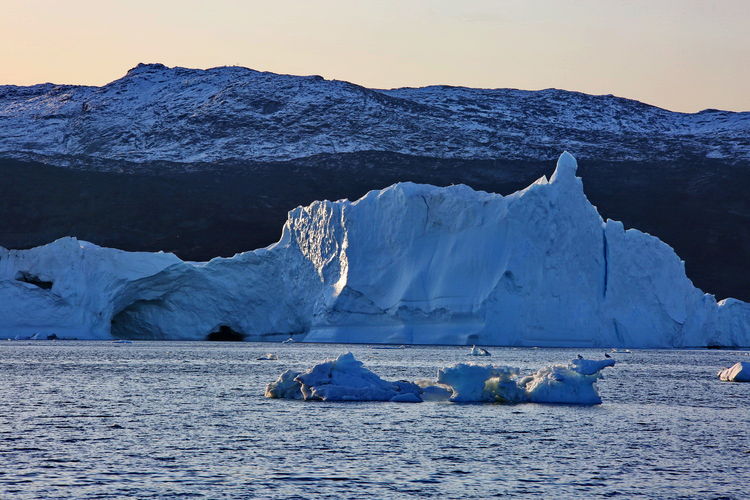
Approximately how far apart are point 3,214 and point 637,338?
247ft

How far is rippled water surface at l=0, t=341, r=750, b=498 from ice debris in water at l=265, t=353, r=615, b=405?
440mm

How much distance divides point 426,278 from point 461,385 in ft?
59.4

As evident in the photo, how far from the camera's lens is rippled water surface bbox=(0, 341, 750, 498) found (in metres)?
15.1

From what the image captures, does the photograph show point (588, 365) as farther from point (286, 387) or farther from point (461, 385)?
point (286, 387)

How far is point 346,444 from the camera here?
18500 mm

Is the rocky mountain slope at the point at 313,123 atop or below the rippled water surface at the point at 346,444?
atop

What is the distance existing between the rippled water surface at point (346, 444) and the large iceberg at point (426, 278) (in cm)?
1084

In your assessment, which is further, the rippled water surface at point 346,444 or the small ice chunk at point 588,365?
the small ice chunk at point 588,365

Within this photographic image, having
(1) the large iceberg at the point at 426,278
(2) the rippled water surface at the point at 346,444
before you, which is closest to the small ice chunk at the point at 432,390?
(2) the rippled water surface at the point at 346,444

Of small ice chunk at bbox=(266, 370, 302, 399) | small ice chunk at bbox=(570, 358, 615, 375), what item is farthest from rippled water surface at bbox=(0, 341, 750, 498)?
small ice chunk at bbox=(570, 358, 615, 375)

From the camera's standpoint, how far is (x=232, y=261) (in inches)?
1890

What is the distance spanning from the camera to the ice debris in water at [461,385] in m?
24.7

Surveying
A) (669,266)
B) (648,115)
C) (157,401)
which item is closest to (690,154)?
(648,115)

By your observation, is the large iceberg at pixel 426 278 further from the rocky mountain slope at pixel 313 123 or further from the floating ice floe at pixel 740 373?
the rocky mountain slope at pixel 313 123
